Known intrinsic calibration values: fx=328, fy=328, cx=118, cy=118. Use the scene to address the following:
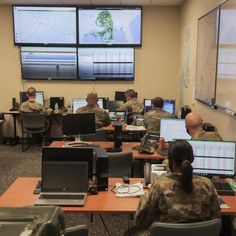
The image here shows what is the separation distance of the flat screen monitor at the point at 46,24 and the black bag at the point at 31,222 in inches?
272

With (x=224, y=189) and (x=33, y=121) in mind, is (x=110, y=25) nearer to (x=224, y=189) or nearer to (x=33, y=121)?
(x=33, y=121)

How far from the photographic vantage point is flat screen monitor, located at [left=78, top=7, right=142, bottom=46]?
23.6 ft

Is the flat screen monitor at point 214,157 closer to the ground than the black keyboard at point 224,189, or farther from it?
farther from it

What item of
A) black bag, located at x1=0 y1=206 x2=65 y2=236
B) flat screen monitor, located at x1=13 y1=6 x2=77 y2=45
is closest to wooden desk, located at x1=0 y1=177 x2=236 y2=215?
black bag, located at x1=0 y1=206 x2=65 y2=236

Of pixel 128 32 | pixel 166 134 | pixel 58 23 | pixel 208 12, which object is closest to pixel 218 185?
pixel 166 134

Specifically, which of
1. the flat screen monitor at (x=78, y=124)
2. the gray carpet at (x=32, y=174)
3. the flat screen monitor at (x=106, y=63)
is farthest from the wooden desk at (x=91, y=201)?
the flat screen monitor at (x=106, y=63)

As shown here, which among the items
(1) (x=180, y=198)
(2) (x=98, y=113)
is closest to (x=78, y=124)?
(2) (x=98, y=113)

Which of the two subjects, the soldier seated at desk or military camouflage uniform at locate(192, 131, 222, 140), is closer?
the soldier seated at desk

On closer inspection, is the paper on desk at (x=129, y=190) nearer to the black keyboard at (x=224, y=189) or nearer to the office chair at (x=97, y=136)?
the black keyboard at (x=224, y=189)

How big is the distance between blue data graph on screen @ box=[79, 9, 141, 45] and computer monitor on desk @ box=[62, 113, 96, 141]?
133 inches

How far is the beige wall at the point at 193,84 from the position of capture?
152 inches

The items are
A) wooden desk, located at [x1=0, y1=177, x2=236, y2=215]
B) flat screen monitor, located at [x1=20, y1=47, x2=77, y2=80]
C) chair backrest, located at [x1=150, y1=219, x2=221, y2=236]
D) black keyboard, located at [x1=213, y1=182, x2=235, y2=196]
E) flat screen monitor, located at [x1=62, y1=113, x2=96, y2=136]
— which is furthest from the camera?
flat screen monitor, located at [x1=20, y1=47, x2=77, y2=80]

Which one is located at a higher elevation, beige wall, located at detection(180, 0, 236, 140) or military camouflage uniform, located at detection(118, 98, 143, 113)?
beige wall, located at detection(180, 0, 236, 140)

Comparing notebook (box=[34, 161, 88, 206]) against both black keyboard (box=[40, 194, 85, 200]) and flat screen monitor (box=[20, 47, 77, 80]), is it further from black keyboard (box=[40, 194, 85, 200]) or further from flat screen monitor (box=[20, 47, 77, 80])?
flat screen monitor (box=[20, 47, 77, 80])
